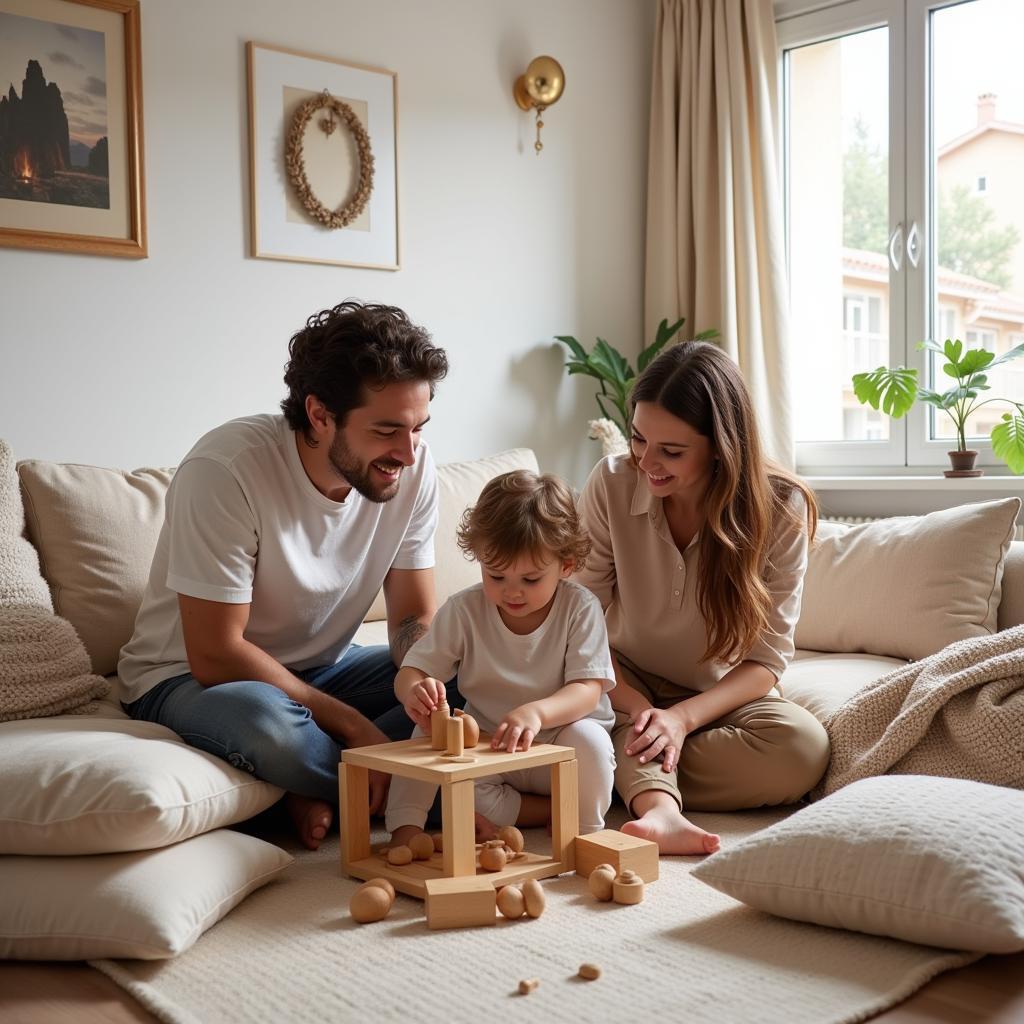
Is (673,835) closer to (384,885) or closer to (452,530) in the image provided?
(384,885)

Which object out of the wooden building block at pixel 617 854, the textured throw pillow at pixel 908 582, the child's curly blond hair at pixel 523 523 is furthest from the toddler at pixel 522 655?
the textured throw pillow at pixel 908 582

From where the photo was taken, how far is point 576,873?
191 cm

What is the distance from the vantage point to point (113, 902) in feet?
5.19

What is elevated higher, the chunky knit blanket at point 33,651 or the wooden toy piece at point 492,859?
the chunky knit blanket at point 33,651

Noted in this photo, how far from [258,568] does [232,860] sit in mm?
549

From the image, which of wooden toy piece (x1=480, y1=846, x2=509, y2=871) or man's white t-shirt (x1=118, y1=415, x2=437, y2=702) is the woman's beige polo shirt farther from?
wooden toy piece (x1=480, y1=846, x2=509, y2=871)

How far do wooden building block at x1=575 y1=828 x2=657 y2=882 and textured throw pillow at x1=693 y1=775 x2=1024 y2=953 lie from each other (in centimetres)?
14

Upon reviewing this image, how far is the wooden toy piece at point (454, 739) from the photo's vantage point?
1.80 meters

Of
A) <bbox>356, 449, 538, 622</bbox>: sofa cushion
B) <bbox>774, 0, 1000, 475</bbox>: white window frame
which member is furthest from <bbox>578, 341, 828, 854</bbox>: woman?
<bbox>774, 0, 1000, 475</bbox>: white window frame

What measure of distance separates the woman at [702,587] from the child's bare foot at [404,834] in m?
0.41

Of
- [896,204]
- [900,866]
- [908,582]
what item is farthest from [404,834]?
[896,204]

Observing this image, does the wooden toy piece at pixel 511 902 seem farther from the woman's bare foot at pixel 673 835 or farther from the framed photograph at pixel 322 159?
the framed photograph at pixel 322 159

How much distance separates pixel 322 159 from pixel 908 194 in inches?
71.0

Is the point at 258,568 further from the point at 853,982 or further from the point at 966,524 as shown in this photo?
the point at 966,524
